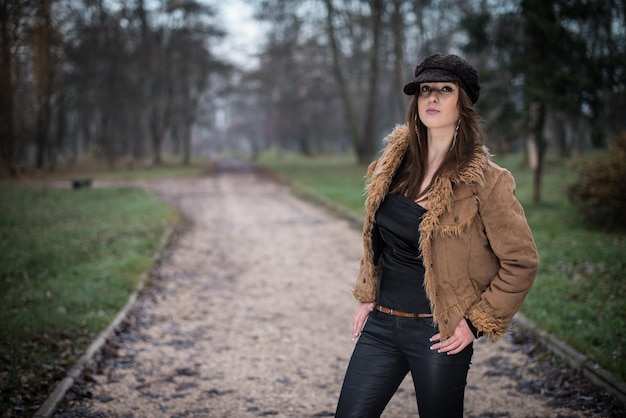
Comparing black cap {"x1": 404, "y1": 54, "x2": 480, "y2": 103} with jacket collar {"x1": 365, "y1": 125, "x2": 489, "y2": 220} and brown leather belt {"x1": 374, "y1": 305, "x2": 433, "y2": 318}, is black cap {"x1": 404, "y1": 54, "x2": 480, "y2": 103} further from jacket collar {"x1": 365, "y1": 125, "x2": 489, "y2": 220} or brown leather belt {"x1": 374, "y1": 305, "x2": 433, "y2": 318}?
brown leather belt {"x1": 374, "y1": 305, "x2": 433, "y2": 318}

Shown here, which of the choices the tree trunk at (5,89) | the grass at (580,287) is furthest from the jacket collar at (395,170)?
the tree trunk at (5,89)

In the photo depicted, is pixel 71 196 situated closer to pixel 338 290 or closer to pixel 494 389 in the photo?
pixel 338 290

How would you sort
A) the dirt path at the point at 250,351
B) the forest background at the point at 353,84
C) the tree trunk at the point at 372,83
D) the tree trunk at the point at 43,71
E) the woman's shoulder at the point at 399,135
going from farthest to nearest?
the tree trunk at the point at 372,83, the tree trunk at the point at 43,71, the forest background at the point at 353,84, the dirt path at the point at 250,351, the woman's shoulder at the point at 399,135

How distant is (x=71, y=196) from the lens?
61.0 ft

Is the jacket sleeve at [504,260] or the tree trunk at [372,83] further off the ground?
the tree trunk at [372,83]

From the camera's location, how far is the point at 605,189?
33.3 feet

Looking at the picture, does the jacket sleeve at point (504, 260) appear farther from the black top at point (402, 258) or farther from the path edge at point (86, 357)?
the path edge at point (86, 357)

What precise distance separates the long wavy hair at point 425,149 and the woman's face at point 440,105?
0.03 meters

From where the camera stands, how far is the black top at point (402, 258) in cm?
250

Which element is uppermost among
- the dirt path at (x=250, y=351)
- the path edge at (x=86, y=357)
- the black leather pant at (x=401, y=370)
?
the black leather pant at (x=401, y=370)

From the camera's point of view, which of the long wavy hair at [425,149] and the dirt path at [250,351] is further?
the dirt path at [250,351]

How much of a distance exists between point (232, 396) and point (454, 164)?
3065 mm

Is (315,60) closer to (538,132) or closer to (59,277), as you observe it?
(538,132)

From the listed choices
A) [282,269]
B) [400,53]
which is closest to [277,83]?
[400,53]
